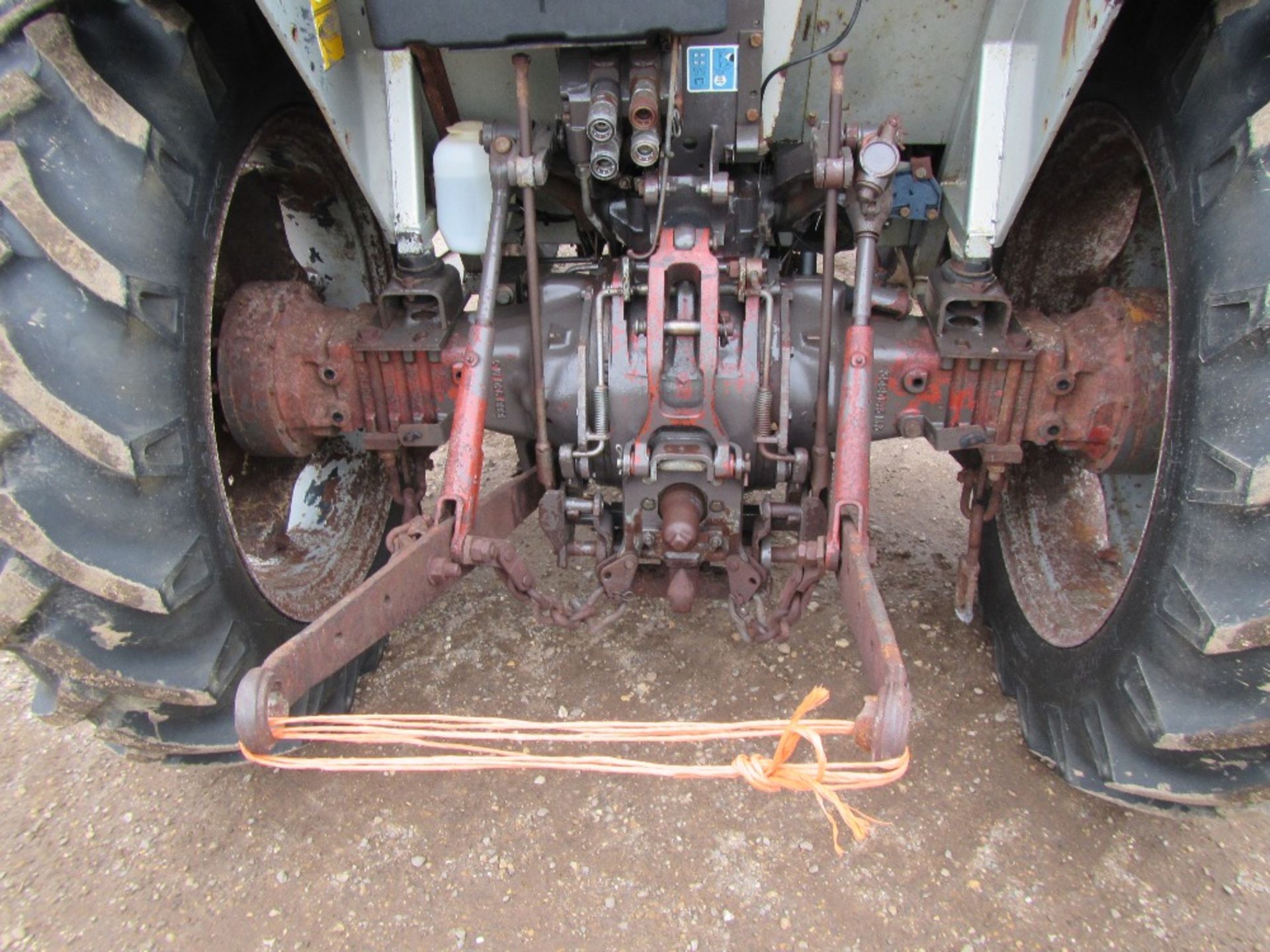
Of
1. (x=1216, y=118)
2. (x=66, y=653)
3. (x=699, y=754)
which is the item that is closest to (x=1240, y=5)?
(x=1216, y=118)

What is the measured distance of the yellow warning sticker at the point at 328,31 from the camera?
163 centimetres

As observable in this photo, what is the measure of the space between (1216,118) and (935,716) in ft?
4.81

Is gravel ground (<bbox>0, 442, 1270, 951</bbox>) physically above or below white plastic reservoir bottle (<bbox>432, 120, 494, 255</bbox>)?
below

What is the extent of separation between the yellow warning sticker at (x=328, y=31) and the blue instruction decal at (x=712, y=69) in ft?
2.33

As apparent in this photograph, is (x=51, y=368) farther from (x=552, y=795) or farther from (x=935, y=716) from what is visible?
(x=935, y=716)

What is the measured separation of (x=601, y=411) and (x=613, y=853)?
38.0 inches

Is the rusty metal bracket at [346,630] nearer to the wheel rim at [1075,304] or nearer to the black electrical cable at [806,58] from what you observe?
the black electrical cable at [806,58]

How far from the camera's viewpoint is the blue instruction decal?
5.61ft

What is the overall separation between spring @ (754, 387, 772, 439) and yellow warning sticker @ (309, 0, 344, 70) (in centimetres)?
109

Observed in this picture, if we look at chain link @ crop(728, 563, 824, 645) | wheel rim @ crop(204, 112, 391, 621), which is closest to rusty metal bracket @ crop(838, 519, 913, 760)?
chain link @ crop(728, 563, 824, 645)

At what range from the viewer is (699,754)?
2.08m

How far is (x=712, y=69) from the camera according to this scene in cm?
173

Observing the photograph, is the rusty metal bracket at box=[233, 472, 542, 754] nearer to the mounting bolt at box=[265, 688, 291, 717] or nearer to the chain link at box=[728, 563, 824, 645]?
the mounting bolt at box=[265, 688, 291, 717]

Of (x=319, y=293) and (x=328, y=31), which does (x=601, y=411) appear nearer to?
(x=328, y=31)
